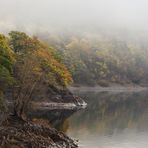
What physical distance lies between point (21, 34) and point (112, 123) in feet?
124

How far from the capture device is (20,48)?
404 feet

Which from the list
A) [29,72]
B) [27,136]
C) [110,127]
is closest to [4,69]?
[29,72]

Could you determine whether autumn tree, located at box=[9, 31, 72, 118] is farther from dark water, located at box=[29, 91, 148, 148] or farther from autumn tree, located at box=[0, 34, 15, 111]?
dark water, located at box=[29, 91, 148, 148]

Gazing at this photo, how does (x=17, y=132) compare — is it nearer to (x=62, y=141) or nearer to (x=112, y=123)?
(x=62, y=141)

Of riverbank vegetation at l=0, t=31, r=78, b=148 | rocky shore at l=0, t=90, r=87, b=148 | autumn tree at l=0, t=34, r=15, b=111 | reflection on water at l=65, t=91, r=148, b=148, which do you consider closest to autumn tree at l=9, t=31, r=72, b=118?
riverbank vegetation at l=0, t=31, r=78, b=148

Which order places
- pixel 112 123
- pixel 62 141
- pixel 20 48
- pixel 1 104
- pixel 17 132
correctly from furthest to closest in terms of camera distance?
pixel 20 48 → pixel 112 123 → pixel 1 104 → pixel 62 141 → pixel 17 132

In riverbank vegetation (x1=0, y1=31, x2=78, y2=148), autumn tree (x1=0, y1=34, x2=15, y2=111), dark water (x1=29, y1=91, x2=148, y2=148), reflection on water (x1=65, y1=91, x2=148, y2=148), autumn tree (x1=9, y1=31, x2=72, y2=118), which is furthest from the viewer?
dark water (x1=29, y1=91, x2=148, y2=148)

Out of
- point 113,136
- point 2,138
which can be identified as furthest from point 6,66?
point 2,138

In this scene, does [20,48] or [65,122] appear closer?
[65,122]

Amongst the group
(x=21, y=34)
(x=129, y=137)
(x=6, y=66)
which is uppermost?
(x=21, y=34)

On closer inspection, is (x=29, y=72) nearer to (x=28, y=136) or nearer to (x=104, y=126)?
(x=28, y=136)

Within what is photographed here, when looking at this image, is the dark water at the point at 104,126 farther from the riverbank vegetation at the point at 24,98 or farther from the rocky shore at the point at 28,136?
the riverbank vegetation at the point at 24,98

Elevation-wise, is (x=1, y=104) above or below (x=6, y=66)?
below

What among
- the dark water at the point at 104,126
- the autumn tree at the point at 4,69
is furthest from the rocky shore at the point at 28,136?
the autumn tree at the point at 4,69
